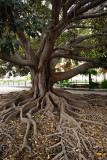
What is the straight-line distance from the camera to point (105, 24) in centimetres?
564

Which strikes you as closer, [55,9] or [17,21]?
[17,21]

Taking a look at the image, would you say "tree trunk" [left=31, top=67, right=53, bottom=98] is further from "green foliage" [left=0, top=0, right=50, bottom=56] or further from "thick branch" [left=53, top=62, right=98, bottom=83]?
"green foliage" [left=0, top=0, right=50, bottom=56]

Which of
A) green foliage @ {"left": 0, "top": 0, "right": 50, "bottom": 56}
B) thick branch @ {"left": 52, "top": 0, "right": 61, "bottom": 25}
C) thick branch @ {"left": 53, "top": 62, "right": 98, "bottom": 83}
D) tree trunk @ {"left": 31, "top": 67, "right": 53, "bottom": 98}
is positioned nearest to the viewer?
green foliage @ {"left": 0, "top": 0, "right": 50, "bottom": 56}

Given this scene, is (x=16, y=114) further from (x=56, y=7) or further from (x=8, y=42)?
(x=56, y=7)

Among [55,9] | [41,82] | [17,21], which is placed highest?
[55,9]

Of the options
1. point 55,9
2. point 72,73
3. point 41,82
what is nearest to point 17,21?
point 55,9

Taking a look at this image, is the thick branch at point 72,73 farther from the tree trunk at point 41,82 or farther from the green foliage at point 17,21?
the green foliage at point 17,21

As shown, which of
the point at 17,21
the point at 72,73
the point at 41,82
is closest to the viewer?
the point at 17,21

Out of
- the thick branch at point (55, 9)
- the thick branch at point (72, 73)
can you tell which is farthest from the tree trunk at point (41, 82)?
the thick branch at point (55, 9)

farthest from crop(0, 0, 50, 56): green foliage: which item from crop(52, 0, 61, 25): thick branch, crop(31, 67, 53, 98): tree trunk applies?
crop(31, 67, 53, 98): tree trunk

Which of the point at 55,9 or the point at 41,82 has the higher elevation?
the point at 55,9

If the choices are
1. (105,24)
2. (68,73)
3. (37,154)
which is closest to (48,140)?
(37,154)

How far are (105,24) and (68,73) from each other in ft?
10.0

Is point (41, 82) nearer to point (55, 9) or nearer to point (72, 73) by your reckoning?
point (72, 73)
